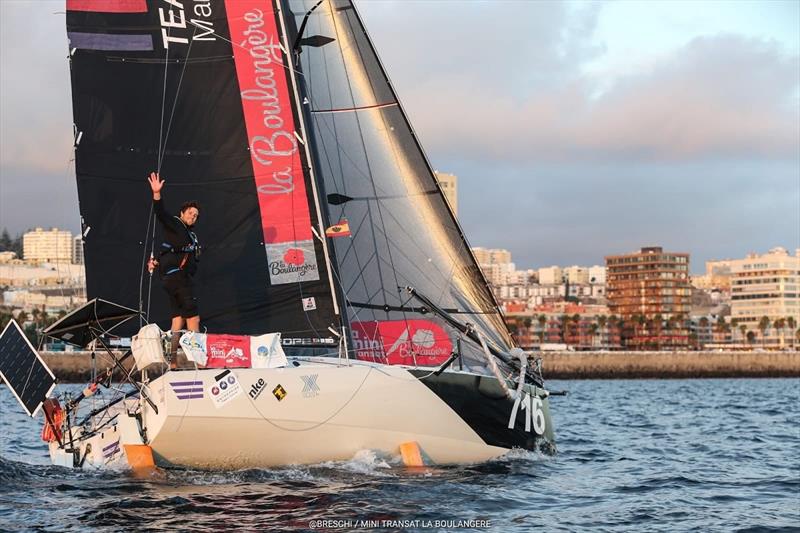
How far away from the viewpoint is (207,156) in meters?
14.3

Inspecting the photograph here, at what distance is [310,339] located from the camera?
13.8m

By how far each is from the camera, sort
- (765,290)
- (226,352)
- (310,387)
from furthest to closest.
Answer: (765,290)
(310,387)
(226,352)

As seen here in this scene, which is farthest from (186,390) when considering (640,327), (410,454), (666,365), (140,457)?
(640,327)

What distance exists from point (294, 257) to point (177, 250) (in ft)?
5.85

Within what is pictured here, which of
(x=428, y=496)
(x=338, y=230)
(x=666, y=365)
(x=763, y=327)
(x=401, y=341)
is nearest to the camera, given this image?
(x=428, y=496)

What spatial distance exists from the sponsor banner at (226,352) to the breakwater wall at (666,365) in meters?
76.9

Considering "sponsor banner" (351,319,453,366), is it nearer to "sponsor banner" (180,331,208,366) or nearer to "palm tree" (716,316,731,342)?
"sponsor banner" (180,331,208,366)

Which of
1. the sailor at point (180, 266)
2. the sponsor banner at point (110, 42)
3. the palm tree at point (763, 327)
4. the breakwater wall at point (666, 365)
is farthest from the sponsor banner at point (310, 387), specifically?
the palm tree at point (763, 327)

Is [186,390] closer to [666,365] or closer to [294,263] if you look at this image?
[294,263]

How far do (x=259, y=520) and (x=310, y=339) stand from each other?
4.03 meters

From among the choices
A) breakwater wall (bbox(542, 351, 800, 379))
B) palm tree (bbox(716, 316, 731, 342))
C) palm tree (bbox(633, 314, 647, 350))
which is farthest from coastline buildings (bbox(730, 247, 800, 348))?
breakwater wall (bbox(542, 351, 800, 379))

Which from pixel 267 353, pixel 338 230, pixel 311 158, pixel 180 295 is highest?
pixel 311 158

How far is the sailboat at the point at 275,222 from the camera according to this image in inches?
532

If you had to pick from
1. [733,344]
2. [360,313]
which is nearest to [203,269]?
[360,313]
